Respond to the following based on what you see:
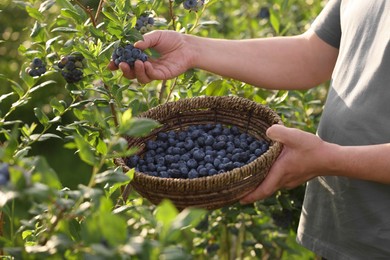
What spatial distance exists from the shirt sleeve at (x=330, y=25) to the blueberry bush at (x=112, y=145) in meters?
0.31

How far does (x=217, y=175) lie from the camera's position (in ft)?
5.07

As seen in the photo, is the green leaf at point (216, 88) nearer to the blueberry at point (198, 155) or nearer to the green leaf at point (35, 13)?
the blueberry at point (198, 155)

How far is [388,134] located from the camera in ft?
5.52

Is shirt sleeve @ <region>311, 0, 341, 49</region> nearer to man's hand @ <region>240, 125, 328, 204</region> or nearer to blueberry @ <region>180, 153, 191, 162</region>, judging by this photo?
man's hand @ <region>240, 125, 328, 204</region>

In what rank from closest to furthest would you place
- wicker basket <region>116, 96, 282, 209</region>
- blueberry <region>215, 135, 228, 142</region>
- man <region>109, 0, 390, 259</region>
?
wicker basket <region>116, 96, 282, 209</region>, man <region>109, 0, 390, 259</region>, blueberry <region>215, 135, 228, 142</region>

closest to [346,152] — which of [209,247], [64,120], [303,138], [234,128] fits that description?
[303,138]

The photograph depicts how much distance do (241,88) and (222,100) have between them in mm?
370

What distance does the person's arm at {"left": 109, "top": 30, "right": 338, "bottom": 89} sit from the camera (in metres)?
2.02

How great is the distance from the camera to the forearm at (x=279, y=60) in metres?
2.09

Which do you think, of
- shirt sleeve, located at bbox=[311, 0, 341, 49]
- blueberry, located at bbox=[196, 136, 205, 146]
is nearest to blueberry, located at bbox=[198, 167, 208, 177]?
blueberry, located at bbox=[196, 136, 205, 146]

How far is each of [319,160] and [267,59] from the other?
547 mm

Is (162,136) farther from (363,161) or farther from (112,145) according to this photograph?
(112,145)

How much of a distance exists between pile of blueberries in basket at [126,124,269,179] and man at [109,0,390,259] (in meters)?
0.12

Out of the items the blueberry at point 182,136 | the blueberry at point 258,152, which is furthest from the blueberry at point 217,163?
the blueberry at point 182,136
